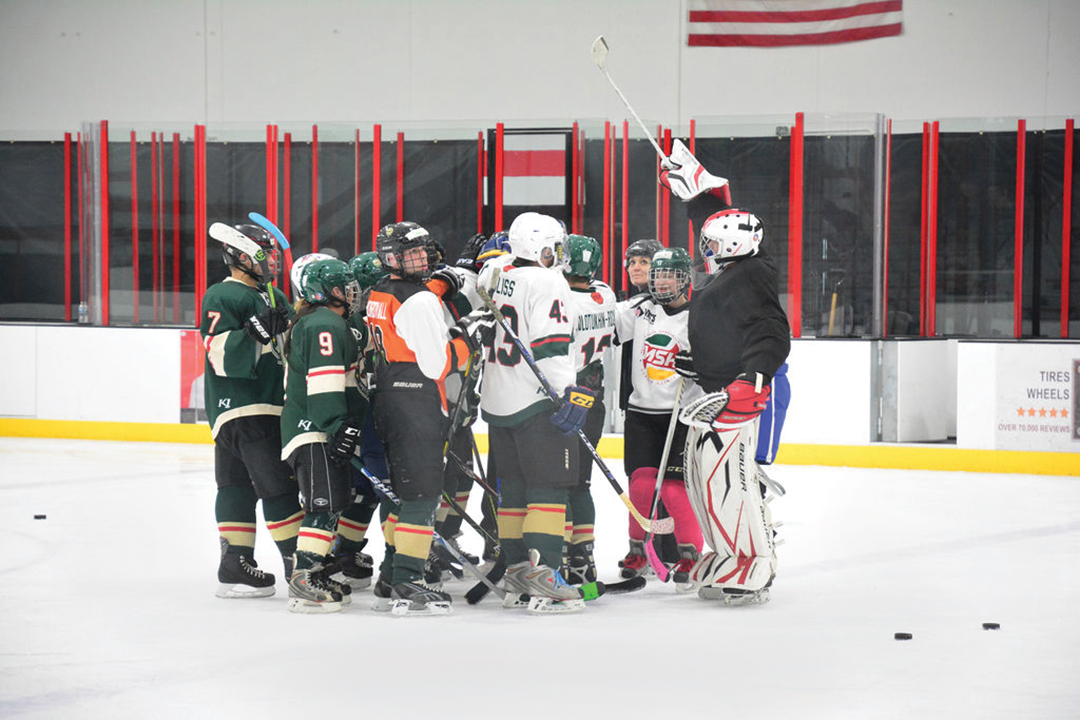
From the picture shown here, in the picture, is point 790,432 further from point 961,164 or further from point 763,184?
point 961,164

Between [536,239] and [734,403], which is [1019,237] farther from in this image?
[536,239]

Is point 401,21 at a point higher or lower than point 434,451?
higher

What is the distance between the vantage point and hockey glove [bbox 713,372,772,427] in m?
4.32

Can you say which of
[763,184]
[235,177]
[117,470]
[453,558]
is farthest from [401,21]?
[453,558]

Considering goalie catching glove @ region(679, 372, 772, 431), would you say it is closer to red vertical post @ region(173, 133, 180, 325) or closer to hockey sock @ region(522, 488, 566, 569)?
hockey sock @ region(522, 488, 566, 569)

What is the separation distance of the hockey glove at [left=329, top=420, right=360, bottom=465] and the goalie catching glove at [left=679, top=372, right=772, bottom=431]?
3.58 ft

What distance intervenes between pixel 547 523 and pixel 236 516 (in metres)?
1.12

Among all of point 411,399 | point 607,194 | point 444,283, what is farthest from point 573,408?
point 607,194

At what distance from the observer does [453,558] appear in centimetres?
484

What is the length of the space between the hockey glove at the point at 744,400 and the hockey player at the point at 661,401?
38 centimetres

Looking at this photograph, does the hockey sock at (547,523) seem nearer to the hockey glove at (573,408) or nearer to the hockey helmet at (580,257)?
the hockey glove at (573,408)

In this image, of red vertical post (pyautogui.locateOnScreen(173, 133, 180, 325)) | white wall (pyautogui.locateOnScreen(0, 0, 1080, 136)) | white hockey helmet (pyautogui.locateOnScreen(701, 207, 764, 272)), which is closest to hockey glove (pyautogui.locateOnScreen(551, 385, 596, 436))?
white hockey helmet (pyautogui.locateOnScreen(701, 207, 764, 272))

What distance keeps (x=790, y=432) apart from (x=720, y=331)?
3.96m

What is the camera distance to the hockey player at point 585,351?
15.2 ft
